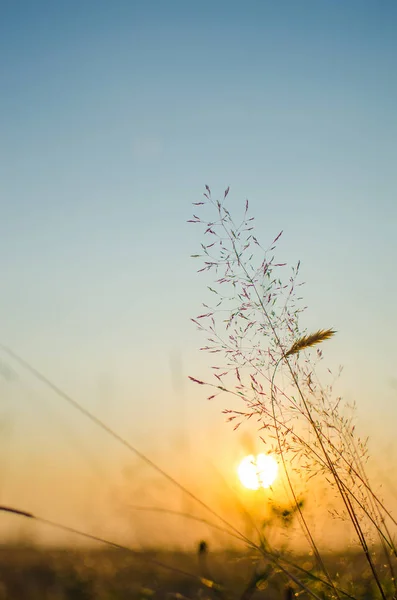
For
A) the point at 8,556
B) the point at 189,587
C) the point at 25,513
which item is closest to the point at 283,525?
the point at 25,513

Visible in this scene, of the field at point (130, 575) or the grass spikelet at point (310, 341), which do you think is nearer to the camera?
the field at point (130, 575)

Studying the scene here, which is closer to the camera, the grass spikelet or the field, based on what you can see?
the field

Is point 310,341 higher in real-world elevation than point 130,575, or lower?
higher

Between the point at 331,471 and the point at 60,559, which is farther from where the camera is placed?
the point at 60,559

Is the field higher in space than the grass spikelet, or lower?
lower

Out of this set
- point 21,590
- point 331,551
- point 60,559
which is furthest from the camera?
point 60,559

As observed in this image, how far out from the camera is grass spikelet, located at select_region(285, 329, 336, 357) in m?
2.48

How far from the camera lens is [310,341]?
2502 millimetres

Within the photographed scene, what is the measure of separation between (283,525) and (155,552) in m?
0.56

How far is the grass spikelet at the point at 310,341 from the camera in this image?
8.14 feet

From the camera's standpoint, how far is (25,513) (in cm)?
121

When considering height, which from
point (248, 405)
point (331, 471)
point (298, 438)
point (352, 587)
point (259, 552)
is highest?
point (248, 405)

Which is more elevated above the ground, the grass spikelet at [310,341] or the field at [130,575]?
the grass spikelet at [310,341]

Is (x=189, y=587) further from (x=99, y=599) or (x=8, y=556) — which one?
(x=99, y=599)
